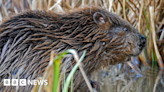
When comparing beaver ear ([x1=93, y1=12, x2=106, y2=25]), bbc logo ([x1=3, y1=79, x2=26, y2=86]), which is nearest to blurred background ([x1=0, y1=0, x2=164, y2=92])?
beaver ear ([x1=93, y1=12, x2=106, y2=25])

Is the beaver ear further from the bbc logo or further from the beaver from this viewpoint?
the bbc logo

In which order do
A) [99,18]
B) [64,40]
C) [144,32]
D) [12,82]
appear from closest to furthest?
[12,82] → [64,40] → [99,18] → [144,32]

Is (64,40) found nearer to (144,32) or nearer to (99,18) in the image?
(99,18)

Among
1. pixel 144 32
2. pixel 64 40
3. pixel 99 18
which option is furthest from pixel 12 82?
pixel 144 32

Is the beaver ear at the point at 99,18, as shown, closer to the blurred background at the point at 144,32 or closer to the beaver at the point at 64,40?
the beaver at the point at 64,40

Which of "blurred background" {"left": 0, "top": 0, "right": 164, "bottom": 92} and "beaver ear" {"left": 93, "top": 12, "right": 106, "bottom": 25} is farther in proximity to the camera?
"blurred background" {"left": 0, "top": 0, "right": 164, "bottom": 92}

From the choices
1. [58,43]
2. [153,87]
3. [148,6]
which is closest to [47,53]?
[58,43]

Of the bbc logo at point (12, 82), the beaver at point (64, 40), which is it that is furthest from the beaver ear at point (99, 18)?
the bbc logo at point (12, 82)
